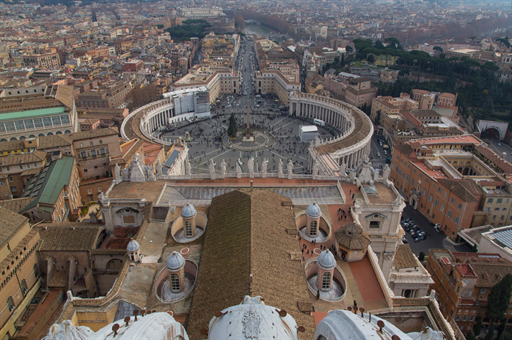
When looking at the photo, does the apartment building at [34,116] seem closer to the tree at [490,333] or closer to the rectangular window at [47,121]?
the rectangular window at [47,121]

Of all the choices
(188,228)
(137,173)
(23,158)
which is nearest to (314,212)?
(188,228)

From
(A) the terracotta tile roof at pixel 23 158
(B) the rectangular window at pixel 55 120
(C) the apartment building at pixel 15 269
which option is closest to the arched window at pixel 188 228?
(C) the apartment building at pixel 15 269

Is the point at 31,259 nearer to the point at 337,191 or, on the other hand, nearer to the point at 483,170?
the point at 337,191

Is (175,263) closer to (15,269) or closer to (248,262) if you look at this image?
(248,262)

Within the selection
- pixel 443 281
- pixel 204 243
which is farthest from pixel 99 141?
pixel 443 281

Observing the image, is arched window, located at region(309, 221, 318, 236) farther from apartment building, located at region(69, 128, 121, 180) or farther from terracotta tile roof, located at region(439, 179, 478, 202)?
apartment building, located at region(69, 128, 121, 180)

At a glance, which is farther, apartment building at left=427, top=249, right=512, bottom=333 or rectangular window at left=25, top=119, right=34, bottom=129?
rectangular window at left=25, top=119, right=34, bottom=129

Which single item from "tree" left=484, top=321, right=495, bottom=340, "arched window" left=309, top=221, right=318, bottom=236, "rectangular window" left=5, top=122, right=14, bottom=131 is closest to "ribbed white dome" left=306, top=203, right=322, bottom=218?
"arched window" left=309, top=221, right=318, bottom=236
